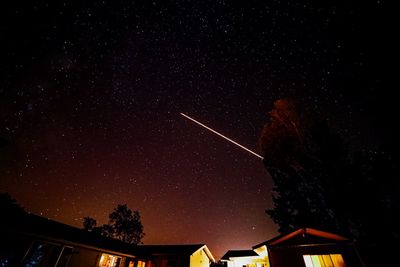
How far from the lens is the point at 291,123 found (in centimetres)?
1748

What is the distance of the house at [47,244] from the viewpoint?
9.96m

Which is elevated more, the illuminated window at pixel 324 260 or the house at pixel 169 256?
the house at pixel 169 256

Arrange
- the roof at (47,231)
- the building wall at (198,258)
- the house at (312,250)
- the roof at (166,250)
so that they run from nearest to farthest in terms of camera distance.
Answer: the roof at (47,231)
the house at (312,250)
the roof at (166,250)
the building wall at (198,258)

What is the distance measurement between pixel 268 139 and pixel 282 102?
3.58 metres

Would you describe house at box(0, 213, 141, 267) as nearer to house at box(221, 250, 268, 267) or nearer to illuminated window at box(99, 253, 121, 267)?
illuminated window at box(99, 253, 121, 267)

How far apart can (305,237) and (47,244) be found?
16.2 meters

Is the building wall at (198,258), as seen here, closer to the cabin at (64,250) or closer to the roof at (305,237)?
the cabin at (64,250)

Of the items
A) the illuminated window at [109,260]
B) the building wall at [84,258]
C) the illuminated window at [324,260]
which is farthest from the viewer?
the illuminated window at [109,260]

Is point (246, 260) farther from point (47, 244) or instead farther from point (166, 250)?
point (47, 244)

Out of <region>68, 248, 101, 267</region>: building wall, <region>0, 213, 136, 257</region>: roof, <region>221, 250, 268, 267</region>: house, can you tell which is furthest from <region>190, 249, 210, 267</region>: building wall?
<region>68, 248, 101, 267</region>: building wall

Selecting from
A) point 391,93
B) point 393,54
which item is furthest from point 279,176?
point 393,54

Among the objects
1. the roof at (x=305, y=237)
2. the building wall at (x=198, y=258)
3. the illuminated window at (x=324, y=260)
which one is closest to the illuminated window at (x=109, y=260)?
the building wall at (x=198, y=258)

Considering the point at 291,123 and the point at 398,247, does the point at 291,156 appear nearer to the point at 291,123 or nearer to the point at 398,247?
the point at 291,123

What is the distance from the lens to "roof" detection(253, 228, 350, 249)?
1224cm
